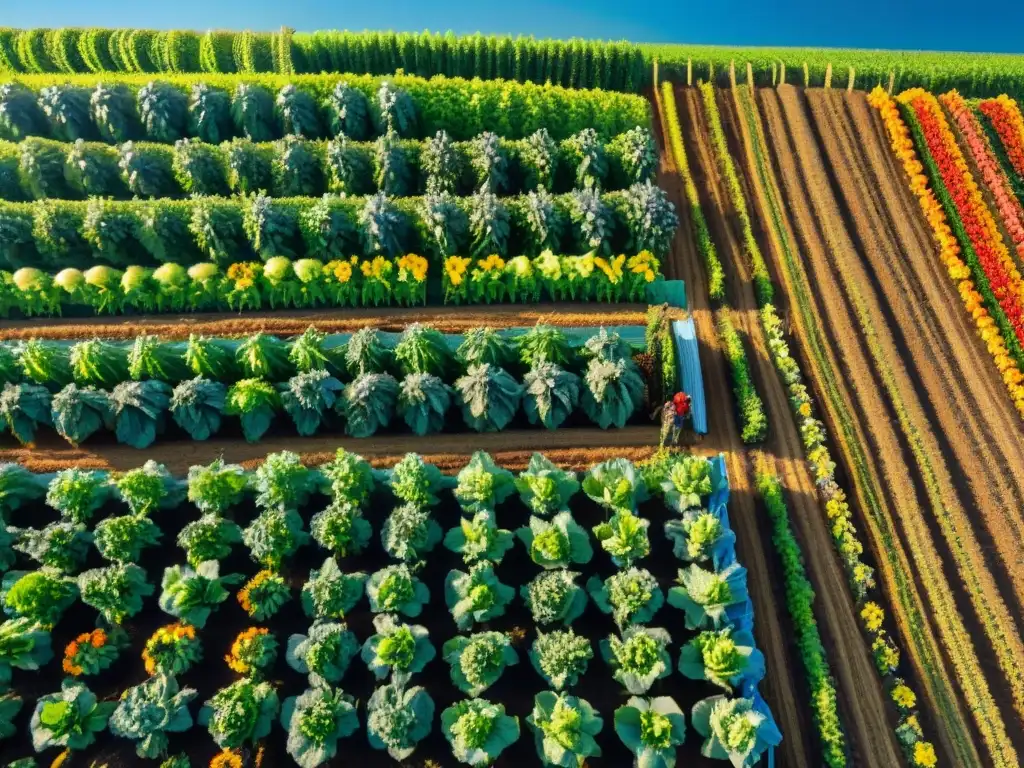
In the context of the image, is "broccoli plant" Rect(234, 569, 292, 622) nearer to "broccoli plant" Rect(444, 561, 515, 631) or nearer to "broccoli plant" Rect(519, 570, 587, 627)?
"broccoli plant" Rect(444, 561, 515, 631)

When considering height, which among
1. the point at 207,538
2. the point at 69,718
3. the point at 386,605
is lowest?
the point at 69,718

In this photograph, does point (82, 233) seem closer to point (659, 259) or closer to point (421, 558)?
point (421, 558)

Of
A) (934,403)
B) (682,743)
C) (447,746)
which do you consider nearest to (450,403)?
(447,746)

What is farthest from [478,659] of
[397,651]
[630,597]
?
[630,597]

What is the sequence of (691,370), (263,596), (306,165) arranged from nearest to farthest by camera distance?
(263,596)
(691,370)
(306,165)

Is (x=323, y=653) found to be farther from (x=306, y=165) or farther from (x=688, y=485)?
(x=306, y=165)

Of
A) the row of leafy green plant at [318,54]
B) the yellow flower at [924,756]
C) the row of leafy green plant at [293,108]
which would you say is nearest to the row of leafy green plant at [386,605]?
the yellow flower at [924,756]
